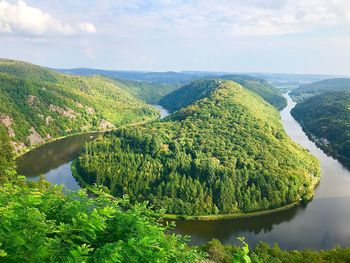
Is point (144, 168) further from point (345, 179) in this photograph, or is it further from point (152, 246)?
point (152, 246)

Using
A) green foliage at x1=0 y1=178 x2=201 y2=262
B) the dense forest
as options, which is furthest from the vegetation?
green foliage at x1=0 y1=178 x2=201 y2=262

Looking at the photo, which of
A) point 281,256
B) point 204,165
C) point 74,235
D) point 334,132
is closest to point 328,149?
point 334,132

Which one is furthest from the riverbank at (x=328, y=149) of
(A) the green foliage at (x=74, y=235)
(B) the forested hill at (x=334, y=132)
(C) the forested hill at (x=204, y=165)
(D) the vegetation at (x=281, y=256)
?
(A) the green foliage at (x=74, y=235)

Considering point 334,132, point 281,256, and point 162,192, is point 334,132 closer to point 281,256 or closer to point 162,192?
point 162,192

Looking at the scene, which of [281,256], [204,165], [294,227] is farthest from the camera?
[204,165]

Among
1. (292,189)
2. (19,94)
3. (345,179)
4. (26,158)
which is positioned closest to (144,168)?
(292,189)

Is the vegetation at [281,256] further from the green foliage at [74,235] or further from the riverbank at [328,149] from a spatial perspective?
the riverbank at [328,149]
